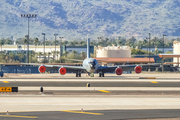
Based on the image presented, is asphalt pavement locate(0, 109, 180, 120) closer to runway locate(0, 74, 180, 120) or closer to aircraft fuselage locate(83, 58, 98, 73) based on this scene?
runway locate(0, 74, 180, 120)

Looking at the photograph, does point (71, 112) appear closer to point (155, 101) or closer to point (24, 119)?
point (24, 119)

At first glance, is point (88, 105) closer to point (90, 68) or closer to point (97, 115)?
point (97, 115)

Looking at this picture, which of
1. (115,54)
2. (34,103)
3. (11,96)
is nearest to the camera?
(34,103)

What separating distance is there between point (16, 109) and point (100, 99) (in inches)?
410

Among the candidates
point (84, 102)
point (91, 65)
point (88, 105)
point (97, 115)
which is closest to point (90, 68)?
point (91, 65)

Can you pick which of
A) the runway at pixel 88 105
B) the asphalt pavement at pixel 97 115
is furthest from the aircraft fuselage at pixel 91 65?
the asphalt pavement at pixel 97 115

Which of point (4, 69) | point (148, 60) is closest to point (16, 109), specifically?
point (4, 69)

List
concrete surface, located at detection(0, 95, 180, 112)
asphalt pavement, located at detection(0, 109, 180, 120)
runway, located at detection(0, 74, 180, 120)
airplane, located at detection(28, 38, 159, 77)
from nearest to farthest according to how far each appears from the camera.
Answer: asphalt pavement, located at detection(0, 109, 180, 120) < runway, located at detection(0, 74, 180, 120) < concrete surface, located at detection(0, 95, 180, 112) < airplane, located at detection(28, 38, 159, 77)

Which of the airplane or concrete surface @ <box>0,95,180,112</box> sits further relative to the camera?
the airplane

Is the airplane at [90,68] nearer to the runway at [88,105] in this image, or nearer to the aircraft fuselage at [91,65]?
the aircraft fuselage at [91,65]

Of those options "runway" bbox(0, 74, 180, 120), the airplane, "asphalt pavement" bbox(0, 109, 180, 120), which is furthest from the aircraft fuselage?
"asphalt pavement" bbox(0, 109, 180, 120)

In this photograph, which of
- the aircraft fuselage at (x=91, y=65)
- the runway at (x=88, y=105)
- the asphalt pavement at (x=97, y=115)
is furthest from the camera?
the aircraft fuselage at (x=91, y=65)

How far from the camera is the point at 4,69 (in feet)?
355

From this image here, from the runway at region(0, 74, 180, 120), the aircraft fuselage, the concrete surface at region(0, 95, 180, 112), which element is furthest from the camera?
the aircraft fuselage
